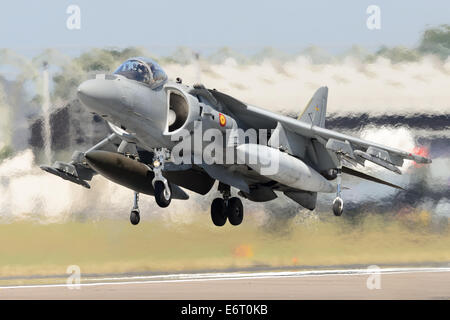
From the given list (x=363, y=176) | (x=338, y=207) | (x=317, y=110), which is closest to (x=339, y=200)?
(x=338, y=207)

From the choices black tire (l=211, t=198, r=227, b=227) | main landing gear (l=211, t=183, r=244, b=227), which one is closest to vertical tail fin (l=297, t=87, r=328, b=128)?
main landing gear (l=211, t=183, r=244, b=227)

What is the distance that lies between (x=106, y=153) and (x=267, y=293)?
193 inches

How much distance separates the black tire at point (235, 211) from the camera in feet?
71.9

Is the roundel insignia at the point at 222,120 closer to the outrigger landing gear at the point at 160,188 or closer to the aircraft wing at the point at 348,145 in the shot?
the aircraft wing at the point at 348,145

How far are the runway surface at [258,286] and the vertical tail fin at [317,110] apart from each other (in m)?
3.64

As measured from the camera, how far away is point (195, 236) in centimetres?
2389

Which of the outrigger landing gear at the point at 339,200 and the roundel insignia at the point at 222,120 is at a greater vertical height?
the roundel insignia at the point at 222,120

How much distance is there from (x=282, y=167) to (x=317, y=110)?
9.37 feet

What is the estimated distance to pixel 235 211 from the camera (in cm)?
2192

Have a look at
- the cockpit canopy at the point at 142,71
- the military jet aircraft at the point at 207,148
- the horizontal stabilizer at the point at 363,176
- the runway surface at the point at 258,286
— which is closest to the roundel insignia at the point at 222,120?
the military jet aircraft at the point at 207,148

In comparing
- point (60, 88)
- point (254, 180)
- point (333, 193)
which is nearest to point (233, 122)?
point (254, 180)

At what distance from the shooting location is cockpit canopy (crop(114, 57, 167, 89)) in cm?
1917

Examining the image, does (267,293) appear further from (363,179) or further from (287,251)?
(363,179)

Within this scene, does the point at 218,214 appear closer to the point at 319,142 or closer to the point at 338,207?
the point at 338,207
